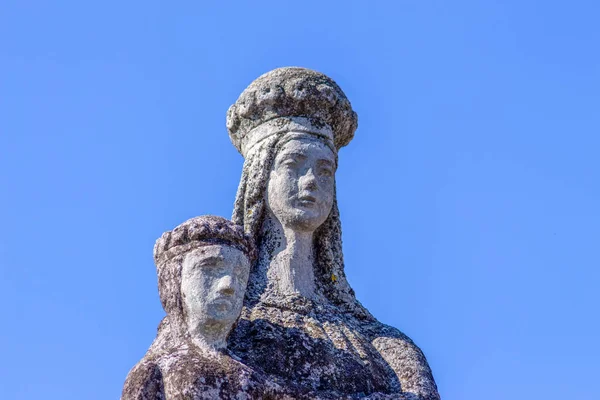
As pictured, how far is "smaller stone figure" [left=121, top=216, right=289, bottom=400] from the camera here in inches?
467

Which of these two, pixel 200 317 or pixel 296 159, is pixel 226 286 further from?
pixel 296 159

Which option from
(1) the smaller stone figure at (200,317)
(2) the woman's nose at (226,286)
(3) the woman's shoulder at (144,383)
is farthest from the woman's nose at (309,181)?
(3) the woman's shoulder at (144,383)

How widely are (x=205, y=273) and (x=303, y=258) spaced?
188 cm

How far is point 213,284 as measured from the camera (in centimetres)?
1220

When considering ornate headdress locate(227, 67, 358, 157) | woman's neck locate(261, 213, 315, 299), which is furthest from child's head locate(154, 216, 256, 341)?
ornate headdress locate(227, 67, 358, 157)

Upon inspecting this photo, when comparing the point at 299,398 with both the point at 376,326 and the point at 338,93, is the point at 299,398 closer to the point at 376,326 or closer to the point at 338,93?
the point at 376,326

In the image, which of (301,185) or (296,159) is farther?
(296,159)

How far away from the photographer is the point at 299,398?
40.1 feet

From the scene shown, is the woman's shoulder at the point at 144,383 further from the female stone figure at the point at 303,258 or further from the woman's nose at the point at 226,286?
the female stone figure at the point at 303,258

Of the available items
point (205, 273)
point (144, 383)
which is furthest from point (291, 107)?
point (144, 383)

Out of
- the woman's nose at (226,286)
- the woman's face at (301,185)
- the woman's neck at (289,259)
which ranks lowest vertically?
the woman's nose at (226,286)

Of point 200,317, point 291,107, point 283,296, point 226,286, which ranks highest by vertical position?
point 291,107

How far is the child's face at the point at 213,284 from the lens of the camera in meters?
Result: 12.2

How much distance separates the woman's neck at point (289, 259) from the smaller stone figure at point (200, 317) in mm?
1131
